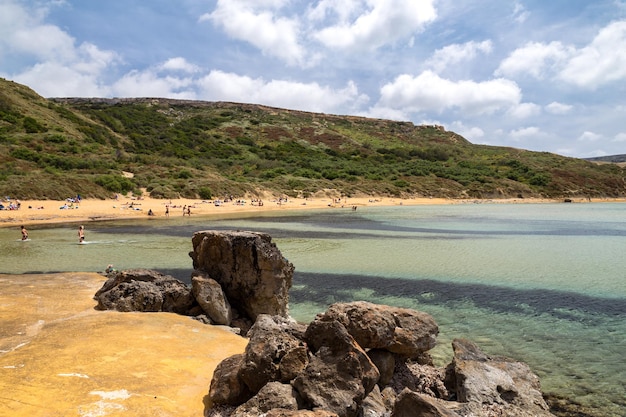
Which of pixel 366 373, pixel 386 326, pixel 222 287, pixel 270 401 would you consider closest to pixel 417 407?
pixel 366 373

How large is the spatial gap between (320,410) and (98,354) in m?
4.38

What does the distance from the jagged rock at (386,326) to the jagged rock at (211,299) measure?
4659mm

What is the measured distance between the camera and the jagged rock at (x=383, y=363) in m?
6.59

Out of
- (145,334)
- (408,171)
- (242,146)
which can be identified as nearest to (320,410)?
(145,334)

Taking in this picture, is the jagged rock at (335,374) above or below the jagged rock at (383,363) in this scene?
above

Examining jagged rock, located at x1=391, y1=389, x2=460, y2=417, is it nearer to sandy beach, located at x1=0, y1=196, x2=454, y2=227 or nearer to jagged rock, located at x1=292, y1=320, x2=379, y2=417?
jagged rock, located at x1=292, y1=320, x2=379, y2=417

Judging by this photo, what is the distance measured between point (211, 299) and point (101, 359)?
11.2ft

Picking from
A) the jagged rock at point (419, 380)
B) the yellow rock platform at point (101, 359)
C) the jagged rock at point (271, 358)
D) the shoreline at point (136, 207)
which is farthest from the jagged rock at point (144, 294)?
the shoreline at point (136, 207)

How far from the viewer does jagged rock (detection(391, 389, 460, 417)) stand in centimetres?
459

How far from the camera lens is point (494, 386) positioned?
611 cm

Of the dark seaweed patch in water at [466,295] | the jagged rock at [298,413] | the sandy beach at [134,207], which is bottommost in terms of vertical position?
the dark seaweed patch in water at [466,295]

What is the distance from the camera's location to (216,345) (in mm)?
8281

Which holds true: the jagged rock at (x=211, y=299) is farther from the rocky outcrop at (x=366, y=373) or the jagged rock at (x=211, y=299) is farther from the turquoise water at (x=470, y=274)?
the rocky outcrop at (x=366, y=373)

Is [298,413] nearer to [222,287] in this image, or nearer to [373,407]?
[373,407]
